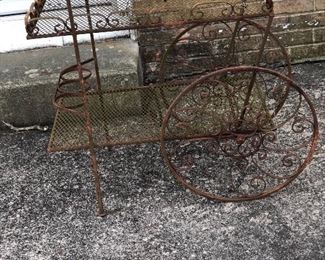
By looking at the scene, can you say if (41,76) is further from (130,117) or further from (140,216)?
(140,216)

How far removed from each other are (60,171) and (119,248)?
65 centimetres

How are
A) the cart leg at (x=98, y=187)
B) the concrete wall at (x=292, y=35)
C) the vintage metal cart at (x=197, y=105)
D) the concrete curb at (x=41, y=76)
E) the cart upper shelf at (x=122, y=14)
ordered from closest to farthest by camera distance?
1. the cart upper shelf at (x=122, y=14)
2. the vintage metal cart at (x=197, y=105)
3. the cart leg at (x=98, y=187)
4. the concrete curb at (x=41, y=76)
5. the concrete wall at (x=292, y=35)

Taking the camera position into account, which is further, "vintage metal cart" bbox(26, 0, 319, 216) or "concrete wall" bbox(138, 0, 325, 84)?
"concrete wall" bbox(138, 0, 325, 84)

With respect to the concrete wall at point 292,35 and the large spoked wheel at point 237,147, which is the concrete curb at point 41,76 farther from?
the large spoked wheel at point 237,147

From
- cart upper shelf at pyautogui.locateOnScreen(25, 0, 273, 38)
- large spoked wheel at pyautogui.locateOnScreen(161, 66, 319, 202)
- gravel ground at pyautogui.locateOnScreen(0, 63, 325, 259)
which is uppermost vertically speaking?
cart upper shelf at pyautogui.locateOnScreen(25, 0, 273, 38)

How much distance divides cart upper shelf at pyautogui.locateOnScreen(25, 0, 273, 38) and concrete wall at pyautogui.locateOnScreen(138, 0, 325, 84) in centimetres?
16

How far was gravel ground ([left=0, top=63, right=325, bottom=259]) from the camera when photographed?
2.21 metres

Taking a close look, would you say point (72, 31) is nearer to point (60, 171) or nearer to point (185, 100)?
point (60, 171)

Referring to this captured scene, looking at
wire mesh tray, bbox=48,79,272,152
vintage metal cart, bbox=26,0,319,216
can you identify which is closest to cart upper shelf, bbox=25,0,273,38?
vintage metal cart, bbox=26,0,319,216

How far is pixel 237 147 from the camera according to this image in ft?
8.12

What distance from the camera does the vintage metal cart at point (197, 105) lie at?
7.51 ft

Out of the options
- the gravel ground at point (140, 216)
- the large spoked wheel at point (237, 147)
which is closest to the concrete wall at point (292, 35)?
the large spoked wheel at point (237, 147)

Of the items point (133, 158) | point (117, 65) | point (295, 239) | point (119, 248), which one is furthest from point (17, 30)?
point (295, 239)

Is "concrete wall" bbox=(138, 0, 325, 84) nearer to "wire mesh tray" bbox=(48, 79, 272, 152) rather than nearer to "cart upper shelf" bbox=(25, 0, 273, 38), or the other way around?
"cart upper shelf" bbox=(25, 0, 273, 38)
